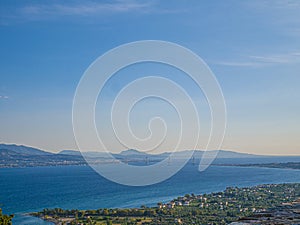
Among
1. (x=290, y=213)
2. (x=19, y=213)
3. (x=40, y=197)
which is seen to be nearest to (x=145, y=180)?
(x=40, y=197)

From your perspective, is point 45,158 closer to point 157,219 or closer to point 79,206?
point 79,206

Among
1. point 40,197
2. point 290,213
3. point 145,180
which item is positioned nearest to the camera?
point 290,213

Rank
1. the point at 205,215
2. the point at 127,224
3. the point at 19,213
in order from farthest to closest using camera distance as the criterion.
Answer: the point at 19,213 → the point at 205,215 → the point at 127,224

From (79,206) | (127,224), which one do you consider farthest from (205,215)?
(79,206)

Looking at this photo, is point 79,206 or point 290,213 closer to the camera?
point 290,213

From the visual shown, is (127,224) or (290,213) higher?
(290,213)

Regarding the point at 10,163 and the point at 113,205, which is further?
the point at 10,163

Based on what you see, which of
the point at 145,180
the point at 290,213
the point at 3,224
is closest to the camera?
the point at 290,213

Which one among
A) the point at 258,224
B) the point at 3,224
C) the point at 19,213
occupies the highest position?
the point at 258,224

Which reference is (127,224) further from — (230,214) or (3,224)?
(3,224)
